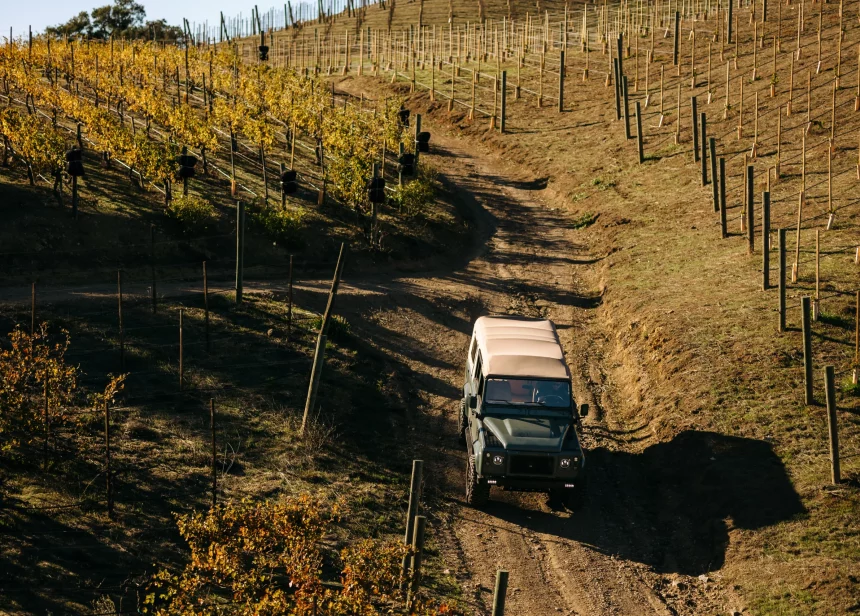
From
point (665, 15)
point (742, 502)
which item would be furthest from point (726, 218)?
point (665, 15)

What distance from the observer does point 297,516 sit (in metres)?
14.0

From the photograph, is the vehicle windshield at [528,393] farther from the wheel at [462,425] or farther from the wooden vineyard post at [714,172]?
the wooden vineyard post at [714,172]

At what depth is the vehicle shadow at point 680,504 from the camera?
19.4m

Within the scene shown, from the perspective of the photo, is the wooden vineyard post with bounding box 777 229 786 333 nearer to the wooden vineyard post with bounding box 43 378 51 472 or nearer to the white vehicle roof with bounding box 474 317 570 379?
the white vehicle roof with bounding box 474 317 570 379

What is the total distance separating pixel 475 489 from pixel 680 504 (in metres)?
4.36

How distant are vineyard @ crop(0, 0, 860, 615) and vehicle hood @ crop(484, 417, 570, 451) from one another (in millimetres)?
1820

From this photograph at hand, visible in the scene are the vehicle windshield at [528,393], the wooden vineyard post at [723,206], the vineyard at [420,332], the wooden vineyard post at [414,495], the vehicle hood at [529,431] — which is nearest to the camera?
the wooden vineyard post at [414,495]

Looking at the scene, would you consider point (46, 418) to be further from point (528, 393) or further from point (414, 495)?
point (528, 393)

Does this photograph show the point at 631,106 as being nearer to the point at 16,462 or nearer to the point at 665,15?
the point at 665,15

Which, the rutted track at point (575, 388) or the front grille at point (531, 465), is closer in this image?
the rutted track at point (575, 388)

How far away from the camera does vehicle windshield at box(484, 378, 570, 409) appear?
20.5 meters

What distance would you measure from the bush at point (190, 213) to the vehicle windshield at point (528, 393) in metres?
17.1

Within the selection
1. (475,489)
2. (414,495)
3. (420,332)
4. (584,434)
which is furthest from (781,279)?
(414,495)

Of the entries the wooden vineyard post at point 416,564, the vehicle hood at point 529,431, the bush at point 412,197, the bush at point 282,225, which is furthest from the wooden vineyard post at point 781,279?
the bush at point 412,197
